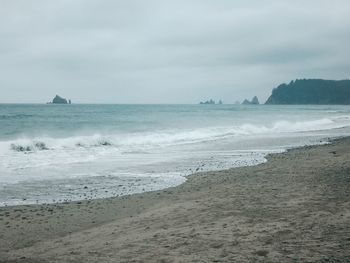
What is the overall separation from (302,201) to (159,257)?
4678mm

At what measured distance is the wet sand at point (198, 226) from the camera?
265 inches

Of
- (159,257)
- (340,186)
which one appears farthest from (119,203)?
(340,186)

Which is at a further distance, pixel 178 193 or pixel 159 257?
pixel 178 193

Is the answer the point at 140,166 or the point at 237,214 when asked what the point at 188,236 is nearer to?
the point at 237,214

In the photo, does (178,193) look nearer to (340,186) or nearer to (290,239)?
(340,186)

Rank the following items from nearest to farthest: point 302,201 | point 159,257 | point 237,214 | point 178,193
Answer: point 159,257 → point 237,214 → point 302,201 → point 178,193

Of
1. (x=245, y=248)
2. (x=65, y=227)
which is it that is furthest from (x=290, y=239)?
(x=65, y=227)

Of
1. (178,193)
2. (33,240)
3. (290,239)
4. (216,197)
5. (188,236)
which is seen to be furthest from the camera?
(178,193)

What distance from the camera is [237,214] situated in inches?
357

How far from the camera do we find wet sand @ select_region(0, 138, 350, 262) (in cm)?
673

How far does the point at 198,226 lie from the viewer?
8289mm

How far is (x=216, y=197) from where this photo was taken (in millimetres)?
11188

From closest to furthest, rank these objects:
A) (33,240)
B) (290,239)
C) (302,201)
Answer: (290,239) → (33,240) → (302,201)

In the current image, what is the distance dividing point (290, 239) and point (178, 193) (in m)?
5.55
